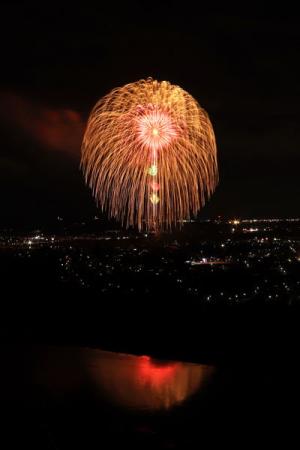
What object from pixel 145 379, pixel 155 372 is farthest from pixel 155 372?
pixel 145 379

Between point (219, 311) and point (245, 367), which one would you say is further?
point (219, 311)

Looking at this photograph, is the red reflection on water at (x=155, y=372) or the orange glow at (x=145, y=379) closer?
the orange glow at (x=145, y=379)

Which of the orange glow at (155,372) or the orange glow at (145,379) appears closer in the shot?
Result: the orange glow at (145,379)

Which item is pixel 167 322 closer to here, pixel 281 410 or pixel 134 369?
pixel 134 369

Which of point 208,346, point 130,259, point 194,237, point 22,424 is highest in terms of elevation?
point 194,237

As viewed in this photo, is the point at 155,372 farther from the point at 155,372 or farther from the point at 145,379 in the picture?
the point at 145,379

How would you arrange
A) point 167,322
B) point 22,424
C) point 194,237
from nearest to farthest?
point 22,424
point 167,322
point 194,237

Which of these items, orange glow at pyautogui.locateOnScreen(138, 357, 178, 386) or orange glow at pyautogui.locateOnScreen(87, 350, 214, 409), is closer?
orange glow at pyautogui.locateOnScreen(87, 350, 214, 409)

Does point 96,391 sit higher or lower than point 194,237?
lower

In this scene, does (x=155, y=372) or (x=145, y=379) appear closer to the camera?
(x=145, y=379)

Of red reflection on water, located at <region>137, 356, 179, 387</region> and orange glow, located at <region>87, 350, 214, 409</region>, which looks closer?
orange glow, located at <region>87, 350, 214, 409</region>

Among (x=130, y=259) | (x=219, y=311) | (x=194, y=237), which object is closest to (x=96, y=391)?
(x=219, y=311)
